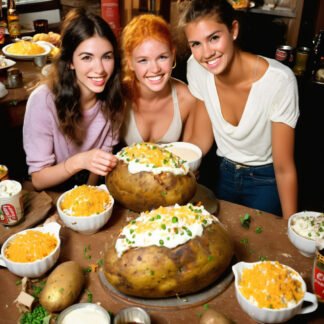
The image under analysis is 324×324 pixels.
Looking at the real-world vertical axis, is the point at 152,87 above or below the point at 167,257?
above

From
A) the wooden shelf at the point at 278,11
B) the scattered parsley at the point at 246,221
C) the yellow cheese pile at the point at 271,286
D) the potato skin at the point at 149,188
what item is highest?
the wooden shelf at the point at 278,11

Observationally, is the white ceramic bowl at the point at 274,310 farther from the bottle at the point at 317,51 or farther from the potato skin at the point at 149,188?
the bottle at the point at 317,51

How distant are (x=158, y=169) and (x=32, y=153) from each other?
929 mm

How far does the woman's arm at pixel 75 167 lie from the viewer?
5.53ft

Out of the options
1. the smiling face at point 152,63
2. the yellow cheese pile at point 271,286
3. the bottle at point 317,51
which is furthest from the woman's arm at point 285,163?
the bottle at point 317,51

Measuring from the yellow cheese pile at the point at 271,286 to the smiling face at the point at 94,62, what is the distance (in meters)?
1.29

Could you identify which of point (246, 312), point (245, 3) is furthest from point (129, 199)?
point (245, 3)

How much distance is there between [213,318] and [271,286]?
20 centimetres

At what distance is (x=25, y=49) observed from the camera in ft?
11.9

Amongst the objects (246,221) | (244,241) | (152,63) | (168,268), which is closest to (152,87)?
(152,63)

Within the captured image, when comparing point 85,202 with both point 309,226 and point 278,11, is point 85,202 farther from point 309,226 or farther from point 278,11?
point 278,11

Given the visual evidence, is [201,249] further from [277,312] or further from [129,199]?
[129,199]

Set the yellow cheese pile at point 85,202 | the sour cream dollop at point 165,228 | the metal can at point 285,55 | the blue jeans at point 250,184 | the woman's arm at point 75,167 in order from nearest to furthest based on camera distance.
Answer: the sour cream dollop at point 165,228, the yellow cheese pile at point 85,202, the woman's arm at point 75,167, the blue jeans at point 250,184, the metal can at point 285,55

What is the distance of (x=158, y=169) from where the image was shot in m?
1.57
